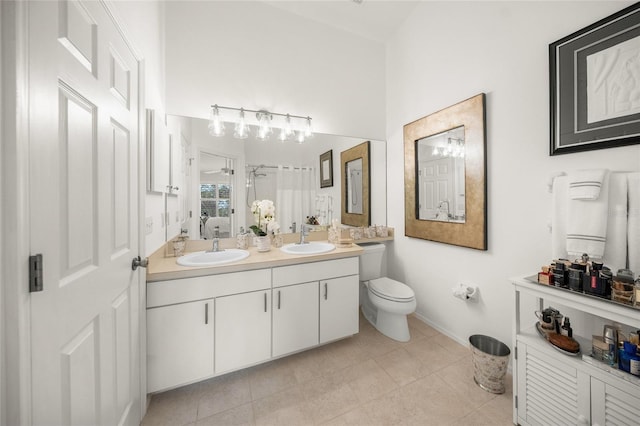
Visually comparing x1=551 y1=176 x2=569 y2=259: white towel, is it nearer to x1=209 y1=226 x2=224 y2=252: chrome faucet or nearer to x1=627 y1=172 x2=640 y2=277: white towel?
x1=627 y1=172 x2=640 y2=277: white towel

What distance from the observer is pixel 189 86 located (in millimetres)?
1947

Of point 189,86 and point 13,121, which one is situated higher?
point 189,86

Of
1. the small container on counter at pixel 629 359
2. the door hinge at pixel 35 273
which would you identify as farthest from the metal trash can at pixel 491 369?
the door hinge at pixel 35 273

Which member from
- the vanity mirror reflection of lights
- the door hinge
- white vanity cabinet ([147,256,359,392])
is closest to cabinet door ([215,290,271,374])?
white vanity cabinet ([147,256,359,392])

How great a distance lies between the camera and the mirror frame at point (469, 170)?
1.77 meters

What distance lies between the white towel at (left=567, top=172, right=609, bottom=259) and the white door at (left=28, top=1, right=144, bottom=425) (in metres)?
2.17

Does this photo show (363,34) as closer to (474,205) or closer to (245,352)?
(474,205)

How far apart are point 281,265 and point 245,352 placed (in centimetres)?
63

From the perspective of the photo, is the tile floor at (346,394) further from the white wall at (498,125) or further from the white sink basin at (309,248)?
the white sink basin at (309,248)

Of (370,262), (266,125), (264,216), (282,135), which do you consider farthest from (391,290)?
(266,125)

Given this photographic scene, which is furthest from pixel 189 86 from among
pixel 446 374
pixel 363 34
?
pixel 446 374

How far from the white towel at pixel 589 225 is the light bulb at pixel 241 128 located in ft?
7.58

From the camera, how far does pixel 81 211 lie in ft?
2.55

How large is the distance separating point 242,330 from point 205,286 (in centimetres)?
41
